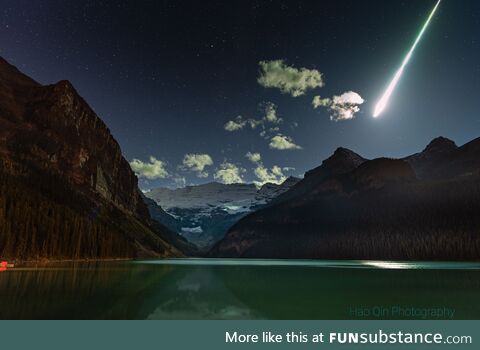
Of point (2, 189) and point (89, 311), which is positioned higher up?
point (2, 189)

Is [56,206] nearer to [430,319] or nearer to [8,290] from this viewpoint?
[8,290]

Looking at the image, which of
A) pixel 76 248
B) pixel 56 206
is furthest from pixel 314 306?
pixel 56 206
